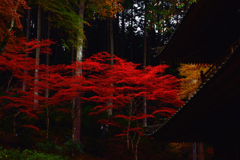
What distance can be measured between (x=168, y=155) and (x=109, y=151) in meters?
5.01

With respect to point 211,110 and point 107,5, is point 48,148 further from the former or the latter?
point 107,5

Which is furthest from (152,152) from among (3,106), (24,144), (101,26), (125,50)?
(101,26)

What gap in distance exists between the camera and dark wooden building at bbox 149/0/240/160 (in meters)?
3.56

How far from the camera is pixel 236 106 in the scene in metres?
4.32

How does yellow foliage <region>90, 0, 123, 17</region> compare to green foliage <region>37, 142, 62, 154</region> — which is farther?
yellow foliage <region>90, 0, 123, 17</region>

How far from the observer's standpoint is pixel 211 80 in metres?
3.42

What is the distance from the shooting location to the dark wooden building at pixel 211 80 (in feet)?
11.7

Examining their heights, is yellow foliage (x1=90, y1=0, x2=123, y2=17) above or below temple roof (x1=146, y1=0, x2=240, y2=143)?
above

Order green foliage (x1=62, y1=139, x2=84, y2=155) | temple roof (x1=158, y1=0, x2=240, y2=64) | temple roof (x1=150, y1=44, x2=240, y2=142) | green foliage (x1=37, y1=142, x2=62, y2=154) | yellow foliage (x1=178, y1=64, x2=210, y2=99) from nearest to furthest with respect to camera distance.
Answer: temple roof (x1=150, y1=44, x2=240, y2=142)
temple roof (x1=158, y1=0, x2=240, y2=64)
green foliage (x1=37, y1=142, x2=62, y2=154)
green foliage (x1=62, y1=139, x2=84, y2=155)
yellow foliage (x1=178, y1=64, x2=210, y2=99)

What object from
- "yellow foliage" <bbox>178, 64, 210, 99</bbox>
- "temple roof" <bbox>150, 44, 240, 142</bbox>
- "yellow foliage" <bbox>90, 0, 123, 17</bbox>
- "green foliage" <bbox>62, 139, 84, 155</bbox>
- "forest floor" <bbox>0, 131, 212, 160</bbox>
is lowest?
"forest floor" <bbox>0, 131, 212, 160</bbox>

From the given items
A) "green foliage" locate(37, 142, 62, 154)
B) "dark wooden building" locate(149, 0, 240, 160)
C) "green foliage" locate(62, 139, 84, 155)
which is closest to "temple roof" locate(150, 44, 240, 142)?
"dark wooden building" locate(149, 0, 240, 160)

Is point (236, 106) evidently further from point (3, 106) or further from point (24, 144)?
point (3, 106)

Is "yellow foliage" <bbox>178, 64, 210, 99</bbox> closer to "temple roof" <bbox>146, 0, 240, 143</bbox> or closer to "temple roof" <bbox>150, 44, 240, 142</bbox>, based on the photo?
"temple roof" <bbox>146, 0, 240, 143</bbox>

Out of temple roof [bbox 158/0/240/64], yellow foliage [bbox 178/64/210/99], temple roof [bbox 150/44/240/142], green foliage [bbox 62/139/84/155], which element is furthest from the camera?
yellow foliage [bbox 178/64/210/99]
